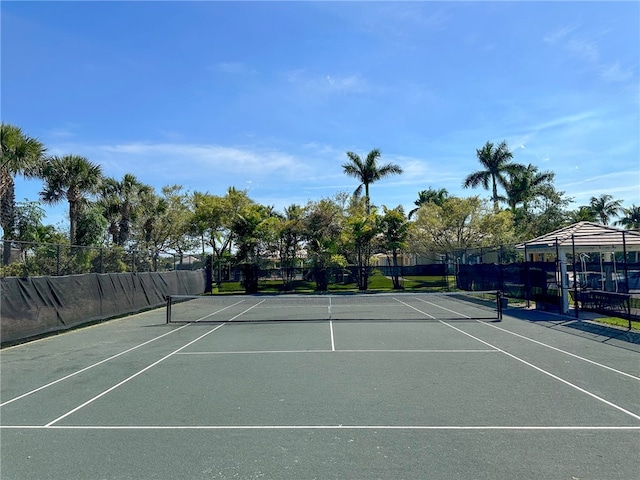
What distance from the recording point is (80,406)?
671cm

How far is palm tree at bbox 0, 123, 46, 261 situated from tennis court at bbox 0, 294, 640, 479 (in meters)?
10.0

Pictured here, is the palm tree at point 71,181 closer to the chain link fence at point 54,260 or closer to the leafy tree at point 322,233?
the chain link fence at point 54,260

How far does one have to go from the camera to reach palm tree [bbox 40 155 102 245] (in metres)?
25.5

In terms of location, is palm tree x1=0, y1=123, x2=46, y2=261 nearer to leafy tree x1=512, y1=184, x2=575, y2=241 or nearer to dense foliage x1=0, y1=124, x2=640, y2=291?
dense foliage x1=0, y1=124, x2=640, y2=291

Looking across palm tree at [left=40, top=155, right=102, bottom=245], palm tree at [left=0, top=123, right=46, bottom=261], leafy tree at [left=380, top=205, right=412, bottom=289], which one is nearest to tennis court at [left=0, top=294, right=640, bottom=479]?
palm tree at [left=0, top=123, right=46, bottom=261]

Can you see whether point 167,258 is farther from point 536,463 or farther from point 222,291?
point 536,463

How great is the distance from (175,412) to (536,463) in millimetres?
4522

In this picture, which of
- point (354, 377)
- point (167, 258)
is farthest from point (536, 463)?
point (167, 258)

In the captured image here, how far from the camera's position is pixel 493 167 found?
49969mm

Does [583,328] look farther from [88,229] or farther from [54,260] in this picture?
[88,229]

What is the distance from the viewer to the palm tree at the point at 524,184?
1885 inches

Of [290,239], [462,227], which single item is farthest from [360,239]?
[462,227]

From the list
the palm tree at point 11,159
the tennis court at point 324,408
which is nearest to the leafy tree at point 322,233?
the palm tree at point 11,159

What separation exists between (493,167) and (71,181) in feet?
135
